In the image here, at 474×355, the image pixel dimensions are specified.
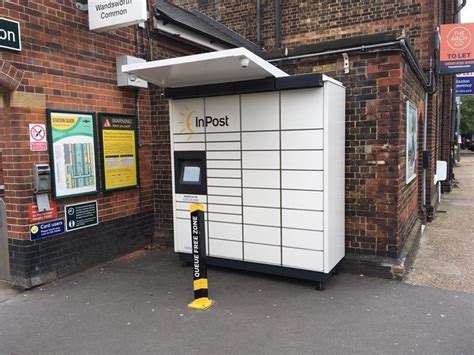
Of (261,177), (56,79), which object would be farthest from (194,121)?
(56,79)

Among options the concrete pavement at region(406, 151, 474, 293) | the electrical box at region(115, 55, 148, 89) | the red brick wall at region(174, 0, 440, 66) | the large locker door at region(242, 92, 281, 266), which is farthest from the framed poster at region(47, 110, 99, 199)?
the red brick wall at region(174, 0, 440, 66)

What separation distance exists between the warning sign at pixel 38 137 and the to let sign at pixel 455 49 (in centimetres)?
870

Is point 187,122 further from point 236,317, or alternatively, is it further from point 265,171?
point 236,317

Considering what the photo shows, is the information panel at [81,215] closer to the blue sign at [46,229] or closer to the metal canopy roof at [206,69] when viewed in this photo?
the blue sign at [46,229]

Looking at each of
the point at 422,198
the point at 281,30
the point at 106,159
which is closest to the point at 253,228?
the point at 106,159

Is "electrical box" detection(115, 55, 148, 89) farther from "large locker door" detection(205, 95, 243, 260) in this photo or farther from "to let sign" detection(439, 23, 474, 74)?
"to let sign" detection(439, 23, 474, 74)

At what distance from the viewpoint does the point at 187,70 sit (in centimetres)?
460

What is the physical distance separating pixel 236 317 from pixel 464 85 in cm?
1648

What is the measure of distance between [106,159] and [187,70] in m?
2.14

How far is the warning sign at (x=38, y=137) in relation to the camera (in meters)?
4.88

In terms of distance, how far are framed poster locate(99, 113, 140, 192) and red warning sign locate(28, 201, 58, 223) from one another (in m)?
0.85

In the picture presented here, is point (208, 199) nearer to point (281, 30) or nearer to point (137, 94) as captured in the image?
point (137, 94)

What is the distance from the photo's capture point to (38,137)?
16.3 ft

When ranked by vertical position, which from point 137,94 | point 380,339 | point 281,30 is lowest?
point 380,339
